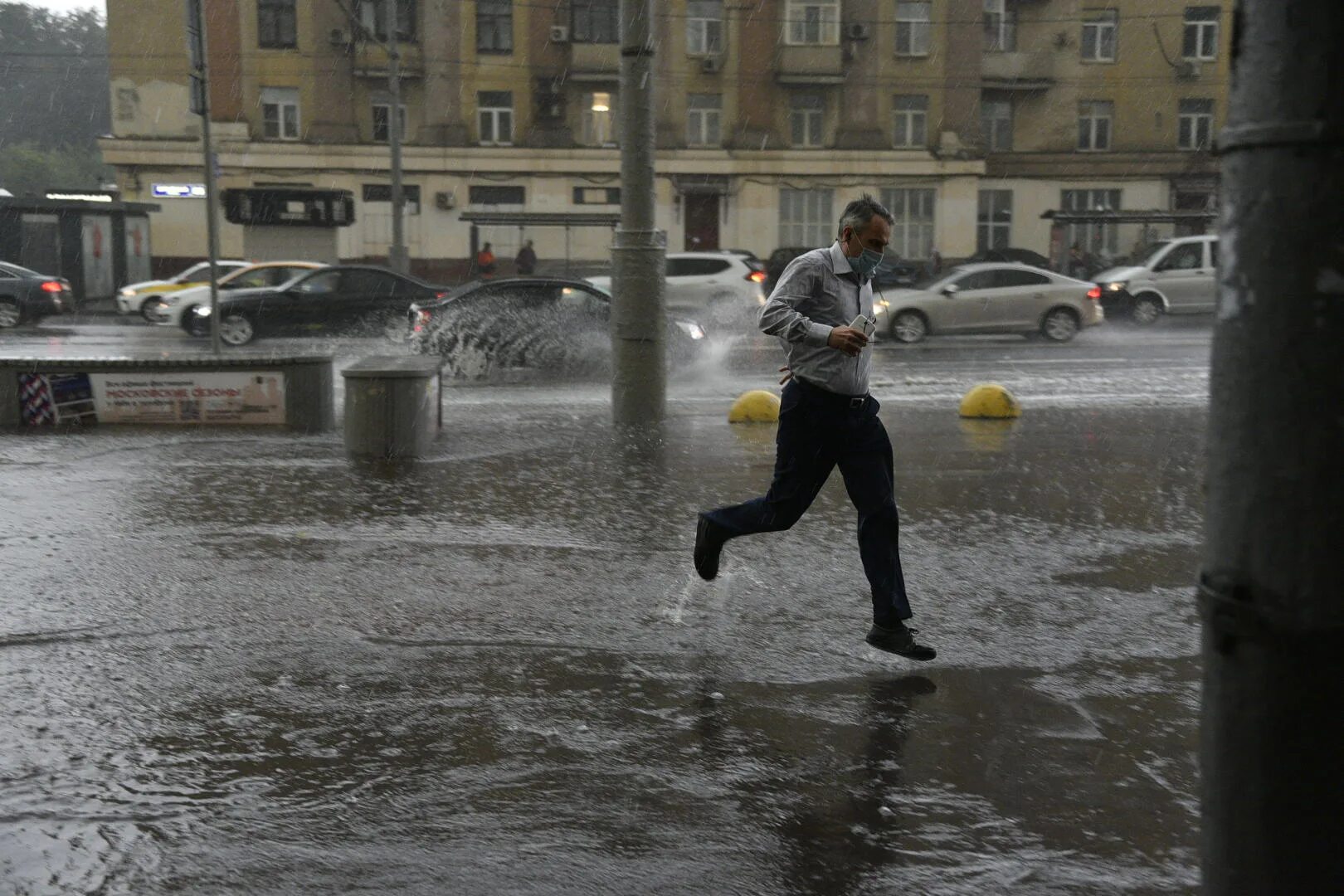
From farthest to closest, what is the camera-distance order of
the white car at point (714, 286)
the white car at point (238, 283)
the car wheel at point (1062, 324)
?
the white car at point (714, 286), the white car at point (238, 283), the car wheel at point (1062, 324)

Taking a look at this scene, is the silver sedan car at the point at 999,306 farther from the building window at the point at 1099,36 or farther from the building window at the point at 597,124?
the building window at the point at 1099,36

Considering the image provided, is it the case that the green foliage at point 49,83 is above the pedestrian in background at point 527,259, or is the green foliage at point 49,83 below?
above

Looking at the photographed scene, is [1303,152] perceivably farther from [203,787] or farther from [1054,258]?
[1054,258]

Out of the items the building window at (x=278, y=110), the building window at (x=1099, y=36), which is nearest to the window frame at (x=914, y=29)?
the building window at (x=1099, y=36)

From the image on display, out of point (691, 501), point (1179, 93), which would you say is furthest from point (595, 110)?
point (691, 501)

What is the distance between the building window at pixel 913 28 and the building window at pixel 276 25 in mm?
20235

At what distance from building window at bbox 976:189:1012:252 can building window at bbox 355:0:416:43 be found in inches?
805

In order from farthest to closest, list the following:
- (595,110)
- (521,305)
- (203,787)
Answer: (595,110) → (521,305) → (203,787)

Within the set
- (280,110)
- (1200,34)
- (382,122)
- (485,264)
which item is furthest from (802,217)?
(280,110)

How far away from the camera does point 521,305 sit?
19141 millimetres

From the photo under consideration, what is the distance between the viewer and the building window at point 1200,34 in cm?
4847

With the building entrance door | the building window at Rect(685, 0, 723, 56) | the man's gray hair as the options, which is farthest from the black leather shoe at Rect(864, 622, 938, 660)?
the building window at Rect(685, 0, 723, 56)

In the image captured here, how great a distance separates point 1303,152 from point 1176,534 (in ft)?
21.0

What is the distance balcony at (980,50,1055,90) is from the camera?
48.4 metres
